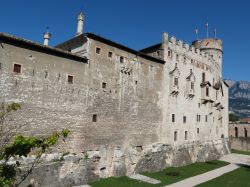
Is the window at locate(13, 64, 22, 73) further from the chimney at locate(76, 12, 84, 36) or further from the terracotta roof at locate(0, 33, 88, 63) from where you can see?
the chimney at locate(76, 12, 84, 36)

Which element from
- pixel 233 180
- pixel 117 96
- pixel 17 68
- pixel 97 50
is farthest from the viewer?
pixel 233 180

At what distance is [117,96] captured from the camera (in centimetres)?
2809

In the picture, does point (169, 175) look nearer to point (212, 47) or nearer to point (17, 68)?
point (17, 68)

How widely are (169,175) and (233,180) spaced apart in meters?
6.53

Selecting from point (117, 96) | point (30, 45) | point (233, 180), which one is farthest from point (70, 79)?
point (233, 180)

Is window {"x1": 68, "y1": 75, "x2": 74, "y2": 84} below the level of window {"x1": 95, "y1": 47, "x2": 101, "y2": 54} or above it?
below

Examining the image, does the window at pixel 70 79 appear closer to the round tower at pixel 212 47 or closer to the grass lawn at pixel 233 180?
the grass lawn at pixel 233 180

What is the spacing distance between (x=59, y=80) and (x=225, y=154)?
33738 millimetres

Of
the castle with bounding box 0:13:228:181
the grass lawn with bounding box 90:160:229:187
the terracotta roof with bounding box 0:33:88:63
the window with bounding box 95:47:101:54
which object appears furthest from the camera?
the window with bounding box 95:47:101:54

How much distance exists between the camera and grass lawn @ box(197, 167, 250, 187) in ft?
89.2

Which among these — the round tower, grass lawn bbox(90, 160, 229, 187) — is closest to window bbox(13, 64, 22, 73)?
grass lawn bbox(90, 160, 229, 187)

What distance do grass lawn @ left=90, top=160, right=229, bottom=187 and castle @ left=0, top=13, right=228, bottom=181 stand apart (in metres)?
1.19

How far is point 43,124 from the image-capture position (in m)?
22.3

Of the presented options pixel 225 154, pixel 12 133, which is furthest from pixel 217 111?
pixel 12 133
